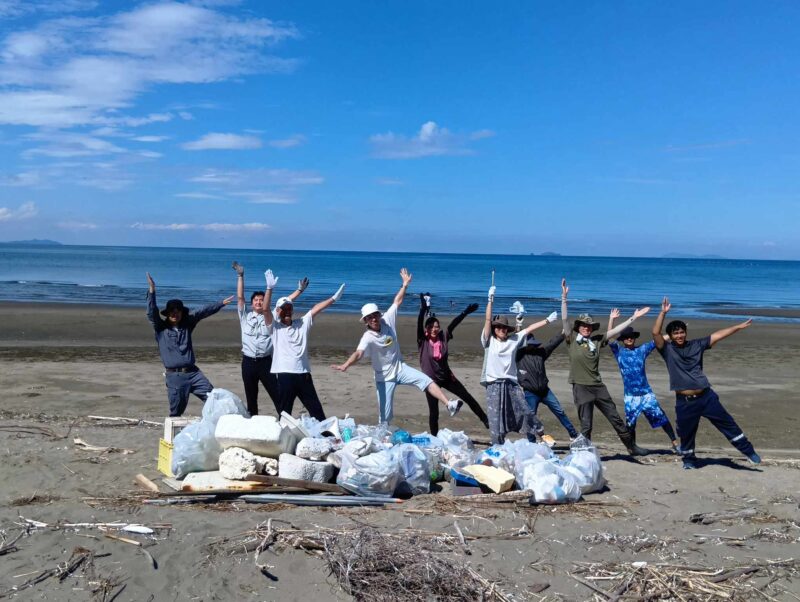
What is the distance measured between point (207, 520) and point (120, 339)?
13278 millimetres

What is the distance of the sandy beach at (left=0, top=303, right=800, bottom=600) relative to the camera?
4613mm

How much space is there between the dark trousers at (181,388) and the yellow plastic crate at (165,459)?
2.79ft

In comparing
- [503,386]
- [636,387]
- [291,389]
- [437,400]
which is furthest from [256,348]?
[636,387]

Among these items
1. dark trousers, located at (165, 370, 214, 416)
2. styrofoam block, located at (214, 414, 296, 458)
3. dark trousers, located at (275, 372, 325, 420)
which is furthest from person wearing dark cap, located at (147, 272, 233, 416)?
styrofoam block, located at (214, 414, 296, 458)

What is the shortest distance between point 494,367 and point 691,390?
1886 mm

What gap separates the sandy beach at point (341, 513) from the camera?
4613mm

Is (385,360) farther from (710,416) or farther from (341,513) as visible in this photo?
(710,416)

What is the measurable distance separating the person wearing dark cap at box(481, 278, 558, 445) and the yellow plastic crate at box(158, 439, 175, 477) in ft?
9.98

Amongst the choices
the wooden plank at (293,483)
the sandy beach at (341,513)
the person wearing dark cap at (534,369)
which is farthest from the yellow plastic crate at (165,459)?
the person wearing dark cap at (534,369)

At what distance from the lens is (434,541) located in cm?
505

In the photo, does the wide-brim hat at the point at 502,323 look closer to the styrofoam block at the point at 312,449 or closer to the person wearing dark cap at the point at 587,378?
the person wearing dark cap at the point at 587,378

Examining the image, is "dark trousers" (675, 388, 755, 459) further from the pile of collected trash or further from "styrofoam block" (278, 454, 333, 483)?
"styrofoam block" (278, 454, 333, 483)

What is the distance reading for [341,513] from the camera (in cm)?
561

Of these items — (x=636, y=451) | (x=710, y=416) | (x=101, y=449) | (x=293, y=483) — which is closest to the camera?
(x=293, y=483)
